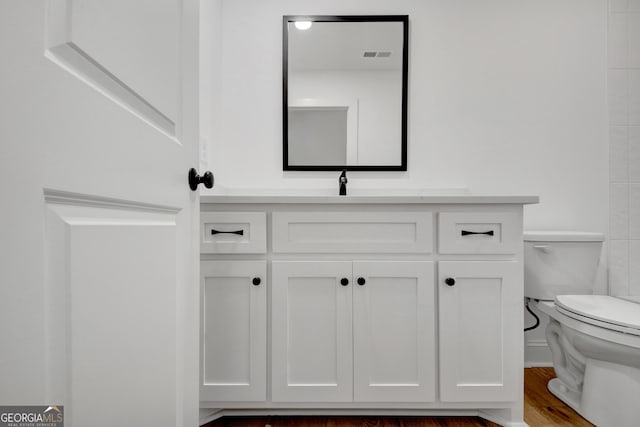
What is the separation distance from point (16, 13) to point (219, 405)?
4.44 feet

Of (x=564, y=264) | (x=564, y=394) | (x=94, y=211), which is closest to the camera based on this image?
(x=94, y=211)

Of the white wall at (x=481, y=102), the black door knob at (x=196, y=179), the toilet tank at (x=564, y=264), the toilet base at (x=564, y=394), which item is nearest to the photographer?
the black door knob at (x=196, y=179)

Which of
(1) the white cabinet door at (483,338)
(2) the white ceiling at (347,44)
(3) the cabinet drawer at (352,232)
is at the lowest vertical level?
(1) the white cabinet door at (483,338)

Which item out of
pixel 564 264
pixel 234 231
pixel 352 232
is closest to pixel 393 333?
pixel 352 232

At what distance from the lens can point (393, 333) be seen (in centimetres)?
130

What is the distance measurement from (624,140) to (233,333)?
7.53ft

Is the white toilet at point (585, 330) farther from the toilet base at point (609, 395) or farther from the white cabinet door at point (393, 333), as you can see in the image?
the white cabinet door at point (393, 333)

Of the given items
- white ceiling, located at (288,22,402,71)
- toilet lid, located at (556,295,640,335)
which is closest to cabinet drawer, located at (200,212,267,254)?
white ceiling, located at (288,22,402,71)

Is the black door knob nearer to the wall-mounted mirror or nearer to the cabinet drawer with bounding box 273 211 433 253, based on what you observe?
the cabinet drawer with bounding box 273 211 433 253

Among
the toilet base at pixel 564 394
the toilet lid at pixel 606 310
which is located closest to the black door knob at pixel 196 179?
the toilet lid at pixel 606 310

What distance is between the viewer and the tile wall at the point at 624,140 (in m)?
1.87

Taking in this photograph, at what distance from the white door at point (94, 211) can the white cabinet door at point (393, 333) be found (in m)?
0.71

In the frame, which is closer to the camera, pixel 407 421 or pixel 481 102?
pixel 407 421

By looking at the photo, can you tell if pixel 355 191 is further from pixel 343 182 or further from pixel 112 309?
pixel 112 309
